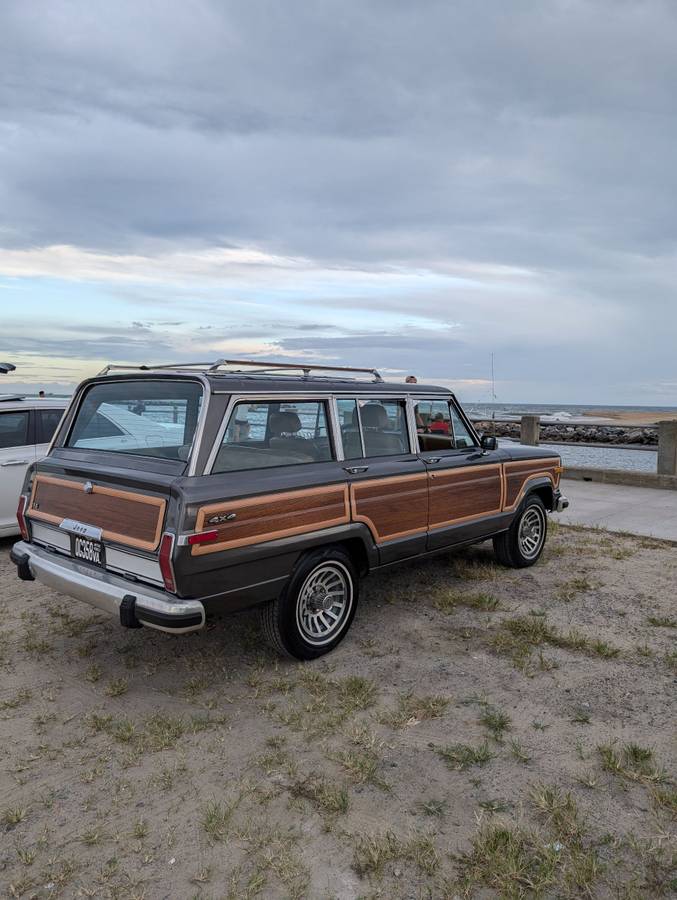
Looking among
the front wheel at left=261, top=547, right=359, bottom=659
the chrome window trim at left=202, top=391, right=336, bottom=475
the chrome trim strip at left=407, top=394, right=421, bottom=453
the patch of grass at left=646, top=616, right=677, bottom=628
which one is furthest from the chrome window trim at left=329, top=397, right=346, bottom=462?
the patch of grass at left=646, top=616, right=677, bottom=628

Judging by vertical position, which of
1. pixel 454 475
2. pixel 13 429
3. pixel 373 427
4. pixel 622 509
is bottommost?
pixel 622 509

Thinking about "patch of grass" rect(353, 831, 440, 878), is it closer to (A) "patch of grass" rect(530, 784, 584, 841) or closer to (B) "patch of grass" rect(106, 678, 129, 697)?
(A) "patch of grass" rect(530, 784, 584, 841)

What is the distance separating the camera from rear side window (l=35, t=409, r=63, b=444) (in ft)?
25.1

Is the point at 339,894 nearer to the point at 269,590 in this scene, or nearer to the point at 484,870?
the point at 484,870

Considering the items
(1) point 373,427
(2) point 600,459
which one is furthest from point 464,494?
(2) point 600,459

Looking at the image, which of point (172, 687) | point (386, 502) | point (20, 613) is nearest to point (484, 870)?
point (172, 687)

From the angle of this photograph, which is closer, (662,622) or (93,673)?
(93,673)

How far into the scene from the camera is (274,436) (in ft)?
14.8

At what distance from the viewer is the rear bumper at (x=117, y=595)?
3.62 meters

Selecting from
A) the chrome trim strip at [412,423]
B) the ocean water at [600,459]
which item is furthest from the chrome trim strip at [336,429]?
the ocean water at [600,459]

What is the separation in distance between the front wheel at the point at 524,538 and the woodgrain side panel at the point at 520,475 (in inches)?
7.6

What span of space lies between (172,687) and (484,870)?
2247mm

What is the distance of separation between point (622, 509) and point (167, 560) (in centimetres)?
832

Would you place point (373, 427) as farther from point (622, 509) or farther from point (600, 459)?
point (600, 459)
